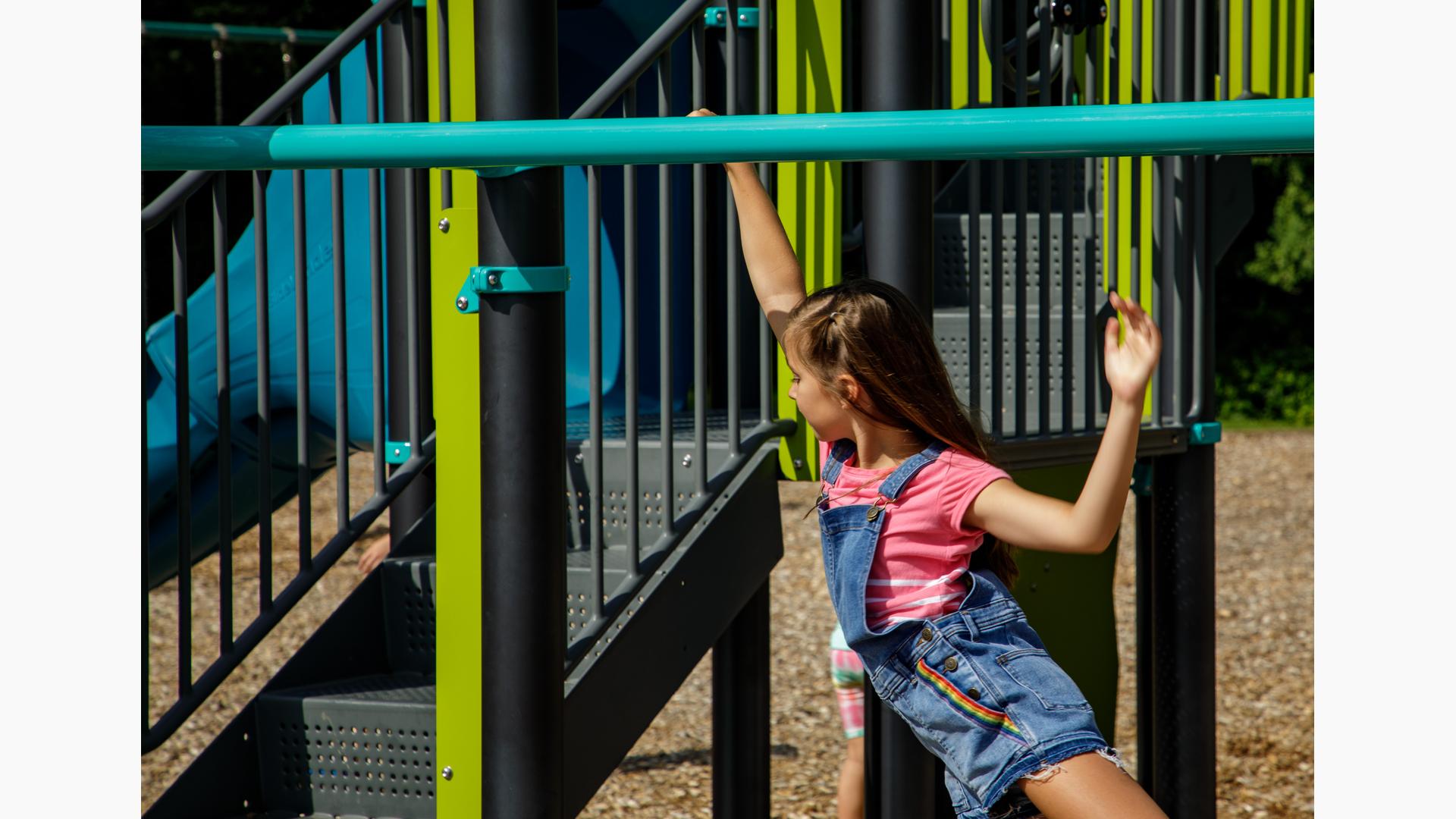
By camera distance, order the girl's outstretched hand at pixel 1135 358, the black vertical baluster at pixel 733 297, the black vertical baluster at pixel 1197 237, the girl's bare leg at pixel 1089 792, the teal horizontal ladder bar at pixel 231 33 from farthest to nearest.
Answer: the teal horizontal ladder bar at pixel 231 33
the black vertical baluster at pixel 1197 237
the black vertical baluster at pixel 733 297
the girl's bare leg at pixel 1089 792
the girl's outstretched hand at pixel 1135 358

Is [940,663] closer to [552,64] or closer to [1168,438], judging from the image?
[552,64]

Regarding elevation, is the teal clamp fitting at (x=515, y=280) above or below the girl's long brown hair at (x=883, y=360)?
above

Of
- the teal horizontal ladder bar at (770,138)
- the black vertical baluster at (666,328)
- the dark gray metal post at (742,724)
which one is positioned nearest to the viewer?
the teal horizontal ladder bar at (770,138)

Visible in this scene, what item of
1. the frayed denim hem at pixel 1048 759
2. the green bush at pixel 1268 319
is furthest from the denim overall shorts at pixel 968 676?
the green bush at pixel 1268 319

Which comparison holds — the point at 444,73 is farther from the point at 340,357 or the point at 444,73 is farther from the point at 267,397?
the point at 267,397

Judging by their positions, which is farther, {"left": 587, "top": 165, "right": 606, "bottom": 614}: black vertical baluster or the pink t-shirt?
{"left": 587, "top": 165, "right": 606, "bottom": 614}: black vertical baluster

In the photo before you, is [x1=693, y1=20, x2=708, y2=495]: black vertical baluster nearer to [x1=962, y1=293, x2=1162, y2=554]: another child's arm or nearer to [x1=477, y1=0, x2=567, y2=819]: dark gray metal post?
[x1=477, y1=0, x2=567, y2=819]: dark gray metal post

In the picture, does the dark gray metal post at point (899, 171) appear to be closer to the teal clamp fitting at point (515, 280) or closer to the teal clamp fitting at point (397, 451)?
the teal clamp fitting at point (515, 280)

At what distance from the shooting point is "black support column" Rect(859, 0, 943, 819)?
2.45m

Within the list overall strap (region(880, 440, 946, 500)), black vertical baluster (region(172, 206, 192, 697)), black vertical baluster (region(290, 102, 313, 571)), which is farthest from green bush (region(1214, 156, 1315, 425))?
overall strap (region(880, 440, 946, 500))

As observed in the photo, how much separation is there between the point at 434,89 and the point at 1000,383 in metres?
1.16

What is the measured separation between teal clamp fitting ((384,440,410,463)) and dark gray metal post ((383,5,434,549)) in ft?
0.18

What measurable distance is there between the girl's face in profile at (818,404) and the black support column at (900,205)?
0.51 meters

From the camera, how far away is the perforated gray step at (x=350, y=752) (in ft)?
9.61
